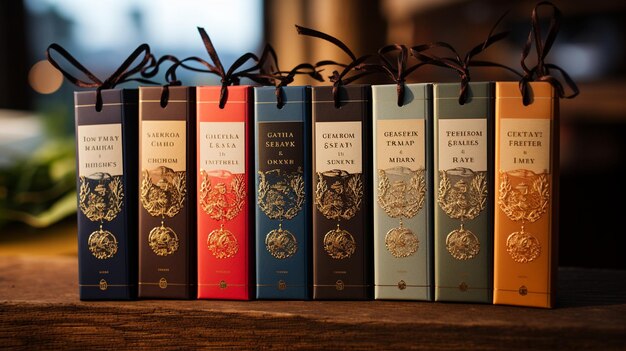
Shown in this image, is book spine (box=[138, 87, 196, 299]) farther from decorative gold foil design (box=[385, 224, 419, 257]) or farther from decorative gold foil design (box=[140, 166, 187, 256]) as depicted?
decorative gold foil design (box=[385, 224, 419, 257])

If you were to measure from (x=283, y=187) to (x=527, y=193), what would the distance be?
339 mm

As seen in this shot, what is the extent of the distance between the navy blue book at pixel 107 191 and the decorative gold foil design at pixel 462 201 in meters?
0.45

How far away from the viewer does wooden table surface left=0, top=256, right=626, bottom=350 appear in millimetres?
855

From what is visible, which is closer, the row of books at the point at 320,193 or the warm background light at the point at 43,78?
the row of books at the point at 320,193

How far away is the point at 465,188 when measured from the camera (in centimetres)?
93

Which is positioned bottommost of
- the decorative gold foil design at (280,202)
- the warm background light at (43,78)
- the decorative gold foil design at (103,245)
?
the decorative gold foil design at (103,245)

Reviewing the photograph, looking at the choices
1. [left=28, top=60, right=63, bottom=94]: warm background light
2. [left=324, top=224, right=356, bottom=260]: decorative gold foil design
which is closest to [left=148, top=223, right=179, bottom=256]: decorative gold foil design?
[left=324, top=224, right=356, bottom=260]: decorative gold foil design

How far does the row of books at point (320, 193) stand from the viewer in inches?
36.2

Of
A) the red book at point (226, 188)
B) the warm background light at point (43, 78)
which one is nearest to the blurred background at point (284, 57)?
the warm background light at point (43, 78)

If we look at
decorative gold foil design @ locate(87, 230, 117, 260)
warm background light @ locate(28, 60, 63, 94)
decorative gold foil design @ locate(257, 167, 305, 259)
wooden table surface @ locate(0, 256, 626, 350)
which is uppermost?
warm background light @ locate(28, 60, 63, 94)

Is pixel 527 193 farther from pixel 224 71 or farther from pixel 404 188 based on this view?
pixel 224 71

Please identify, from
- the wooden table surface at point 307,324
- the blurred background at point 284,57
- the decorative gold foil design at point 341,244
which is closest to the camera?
the wooden table surface at point 307,324

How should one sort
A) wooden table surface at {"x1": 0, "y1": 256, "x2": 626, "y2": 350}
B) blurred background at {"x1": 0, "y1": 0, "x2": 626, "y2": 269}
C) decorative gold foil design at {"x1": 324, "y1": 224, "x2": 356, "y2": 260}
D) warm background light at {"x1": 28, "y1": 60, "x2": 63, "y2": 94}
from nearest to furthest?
wooden table surface at {"x1": 0, "y1": 256, "x2": 626, "y2": 350} → decorative gold foil design at {"x1": 324, "y1": 224, "x2": 356, "y2": 260} → blurred background at {"x1": 0, "y1": 0, "x2": 626, "y2": 269} → warm background light at {"x1": 28, "y1": 60, "x2": 63, "y2": 94}

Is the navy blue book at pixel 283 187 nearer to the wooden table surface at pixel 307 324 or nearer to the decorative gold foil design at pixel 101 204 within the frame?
the wooden table surface at pixel 307 324
